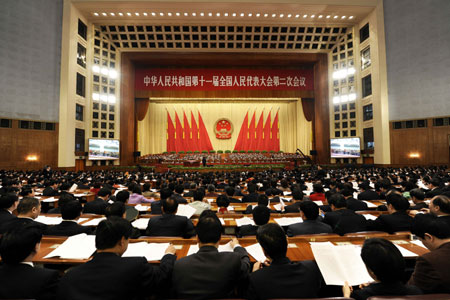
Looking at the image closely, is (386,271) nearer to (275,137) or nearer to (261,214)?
(261,214)

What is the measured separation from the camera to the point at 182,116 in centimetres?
2367

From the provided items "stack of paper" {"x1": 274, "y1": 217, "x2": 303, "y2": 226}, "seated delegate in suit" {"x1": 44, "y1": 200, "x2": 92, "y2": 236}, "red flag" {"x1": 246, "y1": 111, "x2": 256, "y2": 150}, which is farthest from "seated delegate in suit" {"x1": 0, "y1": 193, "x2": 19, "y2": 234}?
"red flag" {"x1": 246, "y1": 111, "x2": 256, "y2": 150}

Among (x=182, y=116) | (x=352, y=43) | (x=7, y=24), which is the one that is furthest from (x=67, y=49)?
(x=352, y=43)

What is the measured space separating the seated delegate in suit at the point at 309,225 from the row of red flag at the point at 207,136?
19737 millimetres

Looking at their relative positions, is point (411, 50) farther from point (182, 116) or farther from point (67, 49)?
point (67, 49)

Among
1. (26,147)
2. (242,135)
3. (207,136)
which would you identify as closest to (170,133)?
(207,136)

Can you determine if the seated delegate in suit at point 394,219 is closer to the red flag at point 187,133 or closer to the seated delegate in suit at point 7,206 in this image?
the seated delegate in suit at point 7,206

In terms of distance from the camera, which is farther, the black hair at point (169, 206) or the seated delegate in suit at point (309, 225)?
the black hair at point (169, 206)

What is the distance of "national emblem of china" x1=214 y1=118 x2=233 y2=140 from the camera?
77.8 feet

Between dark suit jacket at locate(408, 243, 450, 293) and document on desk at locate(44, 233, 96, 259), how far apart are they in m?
2.25

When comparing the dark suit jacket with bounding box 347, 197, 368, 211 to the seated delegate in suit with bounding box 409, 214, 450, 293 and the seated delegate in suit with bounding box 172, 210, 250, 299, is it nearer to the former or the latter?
the seated delegate in suit with bounding box 409, 214, 450, 293

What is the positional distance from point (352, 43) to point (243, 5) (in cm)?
894

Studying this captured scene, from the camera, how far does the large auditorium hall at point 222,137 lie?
1.34m

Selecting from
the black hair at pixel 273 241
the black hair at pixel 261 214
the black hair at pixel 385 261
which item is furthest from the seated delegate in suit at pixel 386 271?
the black hair at pixel 261 214
